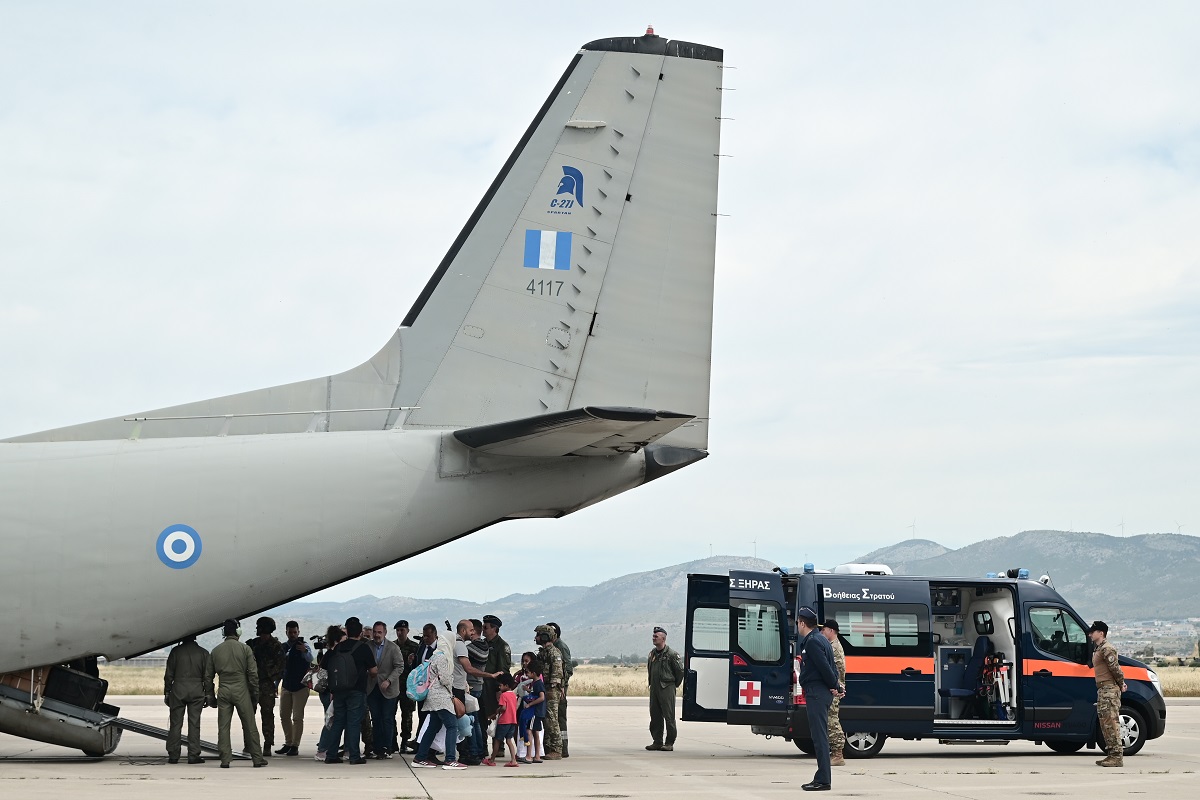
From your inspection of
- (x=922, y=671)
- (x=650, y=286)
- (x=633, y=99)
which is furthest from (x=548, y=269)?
(x=922, y=671)

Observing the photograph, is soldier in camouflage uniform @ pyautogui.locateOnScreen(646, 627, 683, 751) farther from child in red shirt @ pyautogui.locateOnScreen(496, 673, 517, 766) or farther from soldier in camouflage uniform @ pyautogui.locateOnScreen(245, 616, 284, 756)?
soldier in camouflage uniform @ pyautogui.locateOnScreen(245, 616, 284, 756)

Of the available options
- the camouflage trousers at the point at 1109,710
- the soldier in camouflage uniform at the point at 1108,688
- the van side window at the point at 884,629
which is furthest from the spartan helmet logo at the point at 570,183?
the camouflage trousers at the point at 1109,710

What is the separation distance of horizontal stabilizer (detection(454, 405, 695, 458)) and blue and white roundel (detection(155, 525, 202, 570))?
9.36 feet

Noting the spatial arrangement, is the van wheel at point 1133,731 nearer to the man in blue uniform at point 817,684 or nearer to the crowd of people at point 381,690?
the man in blue uniform at point 817,684

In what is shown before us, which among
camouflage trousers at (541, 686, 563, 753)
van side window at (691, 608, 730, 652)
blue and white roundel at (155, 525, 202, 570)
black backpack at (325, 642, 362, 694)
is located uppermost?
blue and white roundel at (155, 525, 202, 570)

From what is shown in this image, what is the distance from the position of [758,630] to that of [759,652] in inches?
10.7

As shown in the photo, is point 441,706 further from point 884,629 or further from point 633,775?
point 884,629

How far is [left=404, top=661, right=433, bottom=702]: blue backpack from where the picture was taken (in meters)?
13.3

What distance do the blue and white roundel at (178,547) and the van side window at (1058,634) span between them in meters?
10.2

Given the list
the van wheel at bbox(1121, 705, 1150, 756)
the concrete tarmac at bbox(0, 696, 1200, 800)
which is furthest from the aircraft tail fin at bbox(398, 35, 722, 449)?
the van wheel at bbox(1121, 705, 1150, 756)

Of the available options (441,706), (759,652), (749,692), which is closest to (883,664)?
(759,652)

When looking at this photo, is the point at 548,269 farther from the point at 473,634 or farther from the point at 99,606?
the point at 99,606

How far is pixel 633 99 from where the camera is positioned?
1397 cm

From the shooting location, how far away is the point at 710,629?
15891 millimetres
